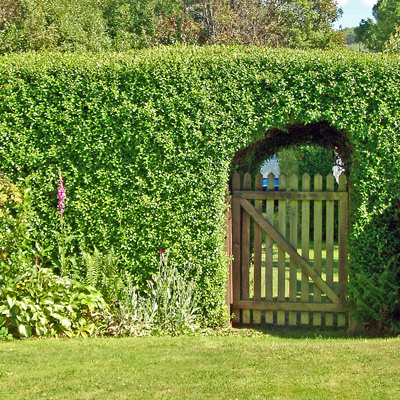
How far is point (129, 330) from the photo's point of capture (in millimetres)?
6160

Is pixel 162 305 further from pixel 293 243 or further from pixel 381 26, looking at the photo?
pixel 381 26

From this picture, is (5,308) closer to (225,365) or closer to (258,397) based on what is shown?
(225,365)

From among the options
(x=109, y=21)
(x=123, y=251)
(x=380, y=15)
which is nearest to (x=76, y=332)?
(x=123, y=251)

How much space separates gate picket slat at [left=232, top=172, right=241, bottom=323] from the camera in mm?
7109

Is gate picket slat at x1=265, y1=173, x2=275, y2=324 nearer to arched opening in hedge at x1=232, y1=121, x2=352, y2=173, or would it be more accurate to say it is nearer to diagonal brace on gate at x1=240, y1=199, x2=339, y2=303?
diagonal brace on gate at x1=240, y1=199, x2=339, y2=303

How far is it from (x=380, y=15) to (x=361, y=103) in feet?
104

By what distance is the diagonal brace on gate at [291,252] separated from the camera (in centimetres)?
696

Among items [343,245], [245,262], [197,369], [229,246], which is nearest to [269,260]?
[245,262]

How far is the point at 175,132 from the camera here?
6.47 m

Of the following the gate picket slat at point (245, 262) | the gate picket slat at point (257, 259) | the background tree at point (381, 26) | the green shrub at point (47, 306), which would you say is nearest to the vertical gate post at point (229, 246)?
the gate picket slat at point (245, 262)

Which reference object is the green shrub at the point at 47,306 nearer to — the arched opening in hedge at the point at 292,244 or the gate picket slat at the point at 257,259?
the arched opening in hedge at the point at 292,244

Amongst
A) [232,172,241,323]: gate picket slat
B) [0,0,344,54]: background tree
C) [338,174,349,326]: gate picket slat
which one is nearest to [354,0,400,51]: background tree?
[0,0,344,54]: background tree

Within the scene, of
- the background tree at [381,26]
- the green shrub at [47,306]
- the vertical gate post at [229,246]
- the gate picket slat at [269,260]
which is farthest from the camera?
the background tree at [381,26]

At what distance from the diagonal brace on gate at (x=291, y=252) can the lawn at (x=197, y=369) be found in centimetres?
113
